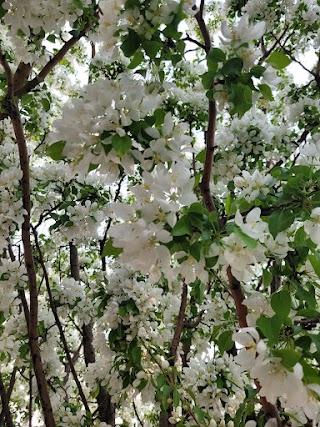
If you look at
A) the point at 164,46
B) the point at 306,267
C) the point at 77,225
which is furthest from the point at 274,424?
the point at 77,225

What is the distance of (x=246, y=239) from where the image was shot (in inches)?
38.3

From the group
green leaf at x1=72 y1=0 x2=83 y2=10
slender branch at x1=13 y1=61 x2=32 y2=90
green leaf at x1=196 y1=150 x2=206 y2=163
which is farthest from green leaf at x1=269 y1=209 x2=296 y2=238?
slender branch at x1=13 y1=61 x2=32 y2=90

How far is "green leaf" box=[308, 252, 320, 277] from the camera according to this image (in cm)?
114

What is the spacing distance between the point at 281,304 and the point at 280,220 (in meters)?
0.21

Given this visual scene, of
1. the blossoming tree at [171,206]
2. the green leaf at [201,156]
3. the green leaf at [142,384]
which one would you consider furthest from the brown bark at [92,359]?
the green leaf at [201,156]

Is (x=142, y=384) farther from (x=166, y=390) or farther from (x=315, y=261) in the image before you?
(x=315, y=261)

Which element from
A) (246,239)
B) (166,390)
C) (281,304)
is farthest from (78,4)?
(166,390)

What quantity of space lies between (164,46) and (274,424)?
1086 millimetres

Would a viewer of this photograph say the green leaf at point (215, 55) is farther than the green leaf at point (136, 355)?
No

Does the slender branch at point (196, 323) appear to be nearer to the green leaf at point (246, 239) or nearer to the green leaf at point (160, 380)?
the green leaf at point (160, 380)

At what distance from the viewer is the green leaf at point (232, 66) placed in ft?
3.75

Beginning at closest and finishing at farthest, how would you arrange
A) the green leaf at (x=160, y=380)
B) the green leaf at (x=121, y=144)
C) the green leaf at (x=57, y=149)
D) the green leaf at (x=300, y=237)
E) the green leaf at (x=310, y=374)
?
the green leaf at (x=310, y=374), the green leaf at (x=121, y=144), the green leaf at (x=57, y=149), the green leaf at (x=300, y=237), the green leaf at (x=160, y=380)

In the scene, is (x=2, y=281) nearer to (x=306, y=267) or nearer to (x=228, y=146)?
(x=228, y=146)

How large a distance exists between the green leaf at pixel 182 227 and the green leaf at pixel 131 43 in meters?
0.48
